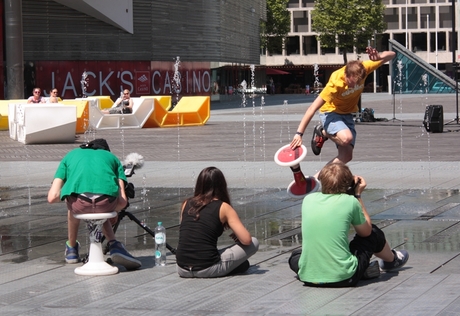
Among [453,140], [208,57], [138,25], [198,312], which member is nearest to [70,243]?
[198,312]

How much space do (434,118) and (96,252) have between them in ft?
61.0

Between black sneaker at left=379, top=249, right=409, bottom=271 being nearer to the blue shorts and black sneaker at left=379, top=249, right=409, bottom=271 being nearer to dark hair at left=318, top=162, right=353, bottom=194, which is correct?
dark hair at left=318, top=162, right=353, bottom=194

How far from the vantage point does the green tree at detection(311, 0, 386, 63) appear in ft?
307

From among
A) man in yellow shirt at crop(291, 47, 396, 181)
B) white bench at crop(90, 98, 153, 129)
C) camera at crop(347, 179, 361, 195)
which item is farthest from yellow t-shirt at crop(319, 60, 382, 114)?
white bench at crop(90, 98, 153, 129)

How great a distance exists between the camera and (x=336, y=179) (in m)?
7.25

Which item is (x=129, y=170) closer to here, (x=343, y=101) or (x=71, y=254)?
(x=71, y=254)

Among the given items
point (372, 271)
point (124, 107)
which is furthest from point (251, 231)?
point (124, 107)

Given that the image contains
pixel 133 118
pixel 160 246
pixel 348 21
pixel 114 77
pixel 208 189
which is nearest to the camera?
pixel 208 189

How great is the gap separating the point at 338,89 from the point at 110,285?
379cm

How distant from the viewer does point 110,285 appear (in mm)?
7422

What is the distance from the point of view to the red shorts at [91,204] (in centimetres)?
788

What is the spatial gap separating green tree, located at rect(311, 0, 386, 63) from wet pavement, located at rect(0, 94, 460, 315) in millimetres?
73273

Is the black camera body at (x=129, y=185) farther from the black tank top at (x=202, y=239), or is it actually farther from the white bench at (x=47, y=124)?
the white bench at (x=47, y=124)

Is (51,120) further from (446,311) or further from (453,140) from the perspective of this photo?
(446,311)
